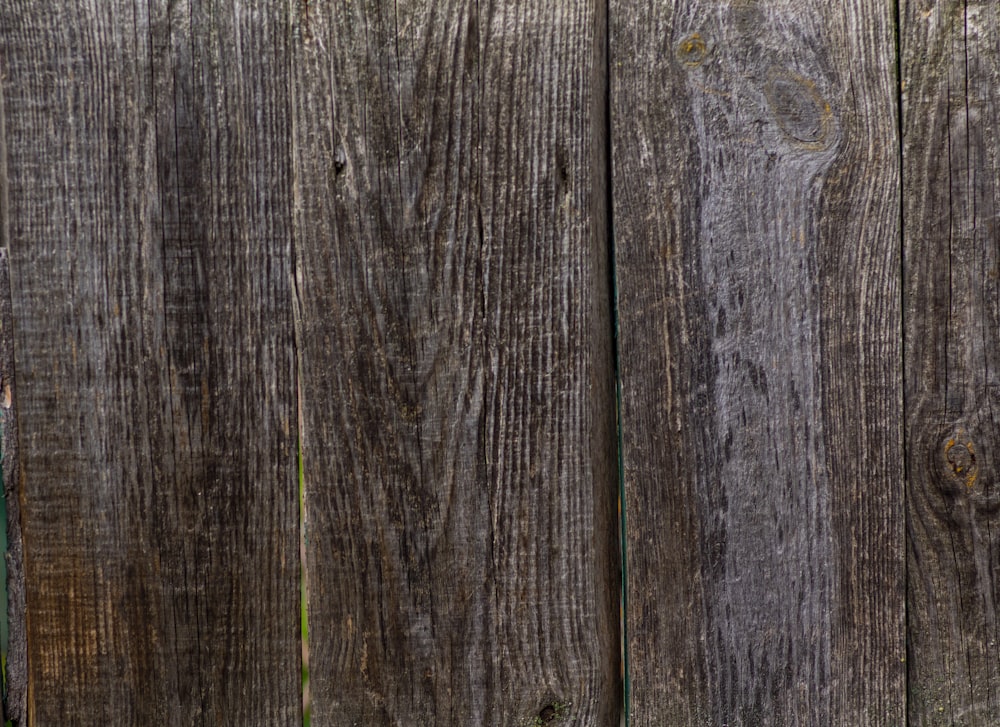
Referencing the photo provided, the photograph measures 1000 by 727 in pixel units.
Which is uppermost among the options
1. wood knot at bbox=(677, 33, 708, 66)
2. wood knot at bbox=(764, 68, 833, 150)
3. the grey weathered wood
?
wood knot at bbox=(677, 33, 708, 66)

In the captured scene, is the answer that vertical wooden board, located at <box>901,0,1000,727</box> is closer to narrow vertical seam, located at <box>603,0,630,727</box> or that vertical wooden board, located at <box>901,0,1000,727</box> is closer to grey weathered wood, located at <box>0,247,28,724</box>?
narrow vertical seam, located at <box>603,0,630,727</box>

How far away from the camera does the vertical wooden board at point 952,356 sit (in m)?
1.23

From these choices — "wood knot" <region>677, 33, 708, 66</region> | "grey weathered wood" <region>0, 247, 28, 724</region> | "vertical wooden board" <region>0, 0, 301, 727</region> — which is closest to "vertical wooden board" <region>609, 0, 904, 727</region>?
"wood knot" <region>677, 33, 708, 66</region>

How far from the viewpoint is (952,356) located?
4.13 feet

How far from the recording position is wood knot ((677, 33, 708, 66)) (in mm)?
1220

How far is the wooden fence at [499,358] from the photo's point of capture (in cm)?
121

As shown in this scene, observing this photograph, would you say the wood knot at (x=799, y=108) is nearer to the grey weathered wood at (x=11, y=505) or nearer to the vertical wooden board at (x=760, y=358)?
the vertical wooden board at (x=760, y=358)

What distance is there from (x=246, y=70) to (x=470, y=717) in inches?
46.1

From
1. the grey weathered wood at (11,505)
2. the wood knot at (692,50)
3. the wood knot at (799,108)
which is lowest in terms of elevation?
the grey weathered wood at (11,505)

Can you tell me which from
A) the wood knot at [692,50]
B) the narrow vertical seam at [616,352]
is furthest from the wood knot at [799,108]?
the narrow vertical seam at [616,352]

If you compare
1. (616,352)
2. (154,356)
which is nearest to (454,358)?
(616,352)

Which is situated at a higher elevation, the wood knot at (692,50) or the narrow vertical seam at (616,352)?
the wood knot at (692,50)

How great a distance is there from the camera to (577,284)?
123cm

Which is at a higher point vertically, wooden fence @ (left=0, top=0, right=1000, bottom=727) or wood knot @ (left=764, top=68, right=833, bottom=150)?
wood knot @ (left=764, top=68, right=833, bottom=150)
